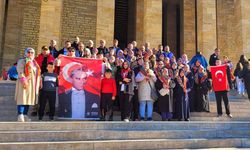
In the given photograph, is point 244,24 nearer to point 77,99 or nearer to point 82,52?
point 82,52

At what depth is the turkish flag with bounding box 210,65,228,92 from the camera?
981 cm

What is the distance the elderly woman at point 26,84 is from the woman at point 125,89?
229cm

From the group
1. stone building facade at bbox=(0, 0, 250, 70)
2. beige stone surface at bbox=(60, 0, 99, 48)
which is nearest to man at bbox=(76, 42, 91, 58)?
stone building facade at bbox=(0, 0, 250, 70)

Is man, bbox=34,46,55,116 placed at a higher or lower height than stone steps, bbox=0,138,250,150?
higher

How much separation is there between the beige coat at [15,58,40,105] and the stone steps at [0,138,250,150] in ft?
6.12

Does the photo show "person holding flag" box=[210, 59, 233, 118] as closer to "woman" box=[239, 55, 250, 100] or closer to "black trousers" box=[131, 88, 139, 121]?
"woman" box=[239, 55, 250, 100]

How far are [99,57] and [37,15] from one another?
9.10m

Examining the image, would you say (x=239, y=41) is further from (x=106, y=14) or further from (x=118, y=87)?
(x=118, y=87)

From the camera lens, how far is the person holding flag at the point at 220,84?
9719mm

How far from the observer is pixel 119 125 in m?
7.12

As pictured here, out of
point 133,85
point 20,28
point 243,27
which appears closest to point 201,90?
point 133,85

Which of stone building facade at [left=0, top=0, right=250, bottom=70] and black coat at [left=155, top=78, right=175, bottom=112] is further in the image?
stone building facade at [left=0, top=0, right=250, bottom=70]

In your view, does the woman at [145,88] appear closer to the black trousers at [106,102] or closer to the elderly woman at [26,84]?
the black trousers at [106,102]

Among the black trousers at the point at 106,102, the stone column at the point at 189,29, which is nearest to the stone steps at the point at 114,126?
the black trousers at the point at 106,102
